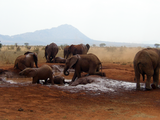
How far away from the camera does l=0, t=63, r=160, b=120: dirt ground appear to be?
495 centimetres

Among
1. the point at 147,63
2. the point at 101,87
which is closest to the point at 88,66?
the point at 101,87

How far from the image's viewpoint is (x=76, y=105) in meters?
6.07

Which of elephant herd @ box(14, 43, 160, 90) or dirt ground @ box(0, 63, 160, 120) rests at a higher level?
elephant herd @ box(14, 43, 160, 90)

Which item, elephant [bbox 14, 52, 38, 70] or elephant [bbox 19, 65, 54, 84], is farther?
elephant [bbox 14, 52, 38, 70]

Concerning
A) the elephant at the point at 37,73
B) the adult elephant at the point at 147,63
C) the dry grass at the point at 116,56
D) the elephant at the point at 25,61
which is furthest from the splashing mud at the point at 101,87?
the dry grass at the point at 116,56

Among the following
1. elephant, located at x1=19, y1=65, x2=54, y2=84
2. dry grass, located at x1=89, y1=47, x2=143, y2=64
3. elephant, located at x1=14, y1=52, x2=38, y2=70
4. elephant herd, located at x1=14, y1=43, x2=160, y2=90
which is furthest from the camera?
dry grass, located at x1=89, y1=47, x2=143, y2=64

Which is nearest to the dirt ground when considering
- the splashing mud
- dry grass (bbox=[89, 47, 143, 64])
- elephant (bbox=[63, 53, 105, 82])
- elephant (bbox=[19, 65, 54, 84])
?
the splashing mud

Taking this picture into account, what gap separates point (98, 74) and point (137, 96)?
12.3 ft

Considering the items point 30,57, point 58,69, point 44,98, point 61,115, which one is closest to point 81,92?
point 44,98

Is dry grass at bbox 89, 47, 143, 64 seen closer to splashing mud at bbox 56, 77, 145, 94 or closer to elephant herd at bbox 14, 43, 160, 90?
elephant herd at bbox 14, 43, 160, 90

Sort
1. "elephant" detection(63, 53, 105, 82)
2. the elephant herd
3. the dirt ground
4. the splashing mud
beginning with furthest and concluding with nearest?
1. "elephant" detection(63, 53, 105, 82)
2. the elephant herd
3. the splashing mud
4. the dirt ground

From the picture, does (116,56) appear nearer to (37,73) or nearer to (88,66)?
(88,66)

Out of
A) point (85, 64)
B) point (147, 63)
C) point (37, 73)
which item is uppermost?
point (147, 63)

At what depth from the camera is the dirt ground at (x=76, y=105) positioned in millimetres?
4946
